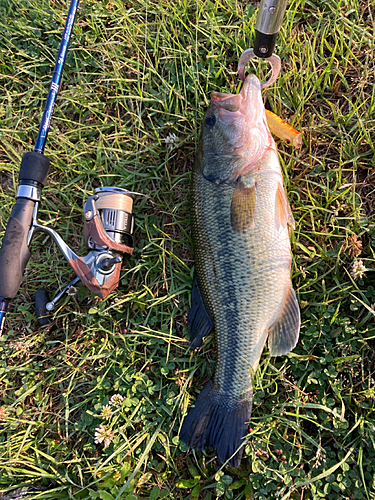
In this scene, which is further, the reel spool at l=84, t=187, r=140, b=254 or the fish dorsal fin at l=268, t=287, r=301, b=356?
the reel spool at l=84, t=187, r=140, b=254

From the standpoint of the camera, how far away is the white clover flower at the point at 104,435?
7.95 feet

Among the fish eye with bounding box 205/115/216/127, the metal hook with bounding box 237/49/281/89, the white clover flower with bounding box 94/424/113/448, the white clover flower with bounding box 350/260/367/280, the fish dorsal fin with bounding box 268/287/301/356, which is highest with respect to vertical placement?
the metal hook with bounding box 237/49/281/89

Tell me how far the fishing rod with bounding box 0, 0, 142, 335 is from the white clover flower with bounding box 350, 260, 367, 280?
164 cm

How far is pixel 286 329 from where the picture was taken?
7.40ft

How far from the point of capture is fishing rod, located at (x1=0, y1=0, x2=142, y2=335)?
7.54ft

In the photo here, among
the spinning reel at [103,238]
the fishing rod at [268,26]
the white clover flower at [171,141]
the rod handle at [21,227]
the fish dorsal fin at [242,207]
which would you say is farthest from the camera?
the white clover flower at [171,141]

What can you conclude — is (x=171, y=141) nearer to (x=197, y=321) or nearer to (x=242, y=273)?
(x=242, y=273)

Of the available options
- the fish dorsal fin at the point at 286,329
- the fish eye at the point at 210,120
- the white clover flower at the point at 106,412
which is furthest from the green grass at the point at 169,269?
the fish eye at the point at 210,120

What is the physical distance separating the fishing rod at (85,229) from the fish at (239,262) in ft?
2.03

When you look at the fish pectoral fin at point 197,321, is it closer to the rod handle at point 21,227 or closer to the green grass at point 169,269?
the green grass at point 169,269

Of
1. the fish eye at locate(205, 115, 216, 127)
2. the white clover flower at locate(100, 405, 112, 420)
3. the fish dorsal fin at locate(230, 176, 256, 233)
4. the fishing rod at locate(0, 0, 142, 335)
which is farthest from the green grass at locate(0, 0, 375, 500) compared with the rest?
the fish dorsal fin at locate(230, 176, 256, 233)

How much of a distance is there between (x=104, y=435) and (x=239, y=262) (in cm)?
162

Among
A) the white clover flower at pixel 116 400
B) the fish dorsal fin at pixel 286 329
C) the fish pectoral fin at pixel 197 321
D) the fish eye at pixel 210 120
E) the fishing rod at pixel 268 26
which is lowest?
the white clover flower at pixel 116 400

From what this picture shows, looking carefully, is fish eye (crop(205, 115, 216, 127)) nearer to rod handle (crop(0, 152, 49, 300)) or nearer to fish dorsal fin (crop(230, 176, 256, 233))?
fish dorsal fin (crop(230, 176, 256, 233))
